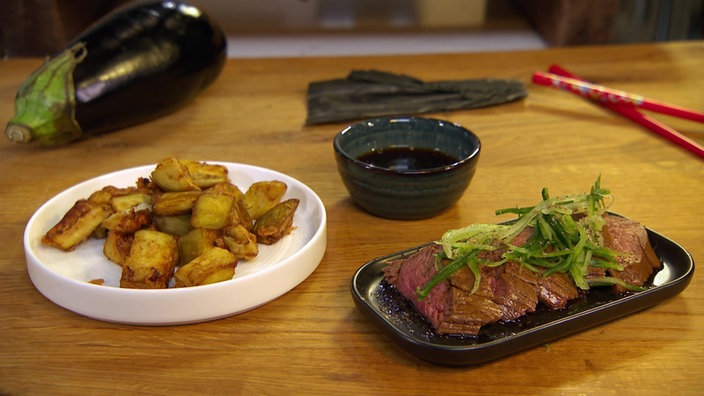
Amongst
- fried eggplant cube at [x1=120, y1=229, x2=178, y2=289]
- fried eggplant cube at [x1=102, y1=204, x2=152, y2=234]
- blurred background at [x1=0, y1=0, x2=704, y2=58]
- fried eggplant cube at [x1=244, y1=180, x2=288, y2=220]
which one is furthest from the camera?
blurred background at [x1=0, y1=0, x2=704, y2=58]

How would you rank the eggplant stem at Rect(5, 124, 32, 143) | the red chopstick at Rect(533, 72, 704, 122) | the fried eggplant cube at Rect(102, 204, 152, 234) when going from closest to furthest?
the fried eggplant cube at Rect(102, 204, 152, 234)
the eggplant stem at Rect(5, 124, 32, 143)
the red chopstick at Rect(533, 72, 704, 122)

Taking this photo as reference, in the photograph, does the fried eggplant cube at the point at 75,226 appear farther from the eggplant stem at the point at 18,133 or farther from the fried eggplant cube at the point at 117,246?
the eggplant stem at the point at 18,133

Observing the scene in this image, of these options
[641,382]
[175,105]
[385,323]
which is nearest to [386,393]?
[385,323]

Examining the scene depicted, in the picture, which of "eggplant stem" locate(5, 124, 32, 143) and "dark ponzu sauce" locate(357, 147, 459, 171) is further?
"eggplant stem" locate(5, 124, 32, 143)

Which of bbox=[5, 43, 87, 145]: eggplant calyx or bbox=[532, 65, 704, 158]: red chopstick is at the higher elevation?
bbox=[5, 43, 87, 145]: eggplant calyx

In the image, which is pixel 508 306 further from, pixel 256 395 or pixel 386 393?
pixel 256 395

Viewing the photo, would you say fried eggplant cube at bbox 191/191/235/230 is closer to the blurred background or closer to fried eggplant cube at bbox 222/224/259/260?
fried eggplant cube at bbox 222/224/259/260

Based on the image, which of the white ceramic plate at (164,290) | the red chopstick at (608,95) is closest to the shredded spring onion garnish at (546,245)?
the white ceramic plate at (164,290)

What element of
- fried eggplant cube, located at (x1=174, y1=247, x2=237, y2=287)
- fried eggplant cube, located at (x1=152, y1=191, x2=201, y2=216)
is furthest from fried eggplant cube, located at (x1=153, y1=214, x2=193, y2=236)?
fried eggplant cube, located at (x1=174, y1=247, x2=237, y2=287)
